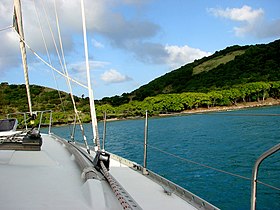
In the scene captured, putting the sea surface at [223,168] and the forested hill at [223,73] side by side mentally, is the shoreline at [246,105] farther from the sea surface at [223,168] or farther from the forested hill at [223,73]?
the sea surface at [223,168]

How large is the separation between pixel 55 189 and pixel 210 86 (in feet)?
→ 276

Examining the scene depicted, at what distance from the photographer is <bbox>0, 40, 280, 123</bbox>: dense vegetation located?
6223 cm

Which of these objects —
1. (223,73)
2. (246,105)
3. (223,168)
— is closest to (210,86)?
(223,73)

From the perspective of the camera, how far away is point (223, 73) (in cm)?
8819

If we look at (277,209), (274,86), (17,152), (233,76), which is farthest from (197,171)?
(233,76)

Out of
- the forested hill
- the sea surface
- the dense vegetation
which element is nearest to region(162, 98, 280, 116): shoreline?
the dense vegetation

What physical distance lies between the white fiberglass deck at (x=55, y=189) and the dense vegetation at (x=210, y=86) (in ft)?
79.1

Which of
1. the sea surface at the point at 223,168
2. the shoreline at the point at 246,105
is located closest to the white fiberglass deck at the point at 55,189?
the sea surface at the point at 223,168

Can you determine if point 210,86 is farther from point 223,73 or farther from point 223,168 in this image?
point 223,168

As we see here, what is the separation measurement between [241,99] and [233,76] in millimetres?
17788

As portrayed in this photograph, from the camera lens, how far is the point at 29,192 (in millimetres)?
1656

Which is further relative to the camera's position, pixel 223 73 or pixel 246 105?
pixel 223 73

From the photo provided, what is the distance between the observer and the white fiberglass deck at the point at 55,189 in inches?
60.1

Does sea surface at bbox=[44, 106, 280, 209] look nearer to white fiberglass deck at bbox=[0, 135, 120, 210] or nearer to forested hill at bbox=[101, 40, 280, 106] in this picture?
white fiberglass deck at bbox=[0, 135, 120, 210]
